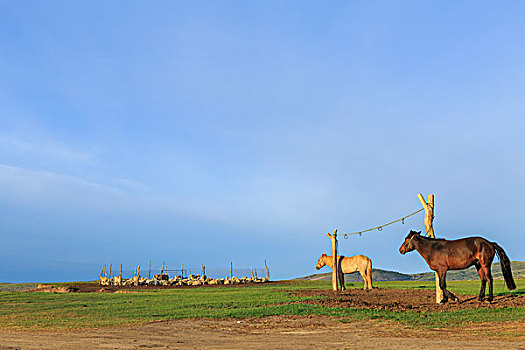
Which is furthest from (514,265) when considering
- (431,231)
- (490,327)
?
(490,327)

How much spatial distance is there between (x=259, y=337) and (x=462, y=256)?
9.76m

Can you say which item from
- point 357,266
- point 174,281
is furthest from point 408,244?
point 174,281

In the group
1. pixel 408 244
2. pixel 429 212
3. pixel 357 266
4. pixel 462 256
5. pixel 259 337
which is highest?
pixel 429 212

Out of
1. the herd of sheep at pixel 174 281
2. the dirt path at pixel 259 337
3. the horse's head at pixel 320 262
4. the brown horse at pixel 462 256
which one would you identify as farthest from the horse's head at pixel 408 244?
the herd of sheep at pixel 174 281

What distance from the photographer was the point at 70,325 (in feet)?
50.0

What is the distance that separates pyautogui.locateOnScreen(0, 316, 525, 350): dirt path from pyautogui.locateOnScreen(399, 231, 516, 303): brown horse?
16.3ft

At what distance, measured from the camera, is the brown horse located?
17.5 metres

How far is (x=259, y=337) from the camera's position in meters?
12.0

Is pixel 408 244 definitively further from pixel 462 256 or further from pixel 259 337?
pixel 259 337

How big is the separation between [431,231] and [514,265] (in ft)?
287

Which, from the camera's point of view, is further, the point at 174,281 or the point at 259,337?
the point at 174,281

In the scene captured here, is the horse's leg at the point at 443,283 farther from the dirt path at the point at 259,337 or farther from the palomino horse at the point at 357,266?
the palomino horse at the point at 357,266

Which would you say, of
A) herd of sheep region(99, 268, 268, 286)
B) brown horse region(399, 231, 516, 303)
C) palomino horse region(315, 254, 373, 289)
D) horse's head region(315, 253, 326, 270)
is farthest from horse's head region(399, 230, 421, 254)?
herd of sheep region(99, 268, 268, 286)

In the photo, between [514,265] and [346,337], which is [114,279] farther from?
[514,265]
